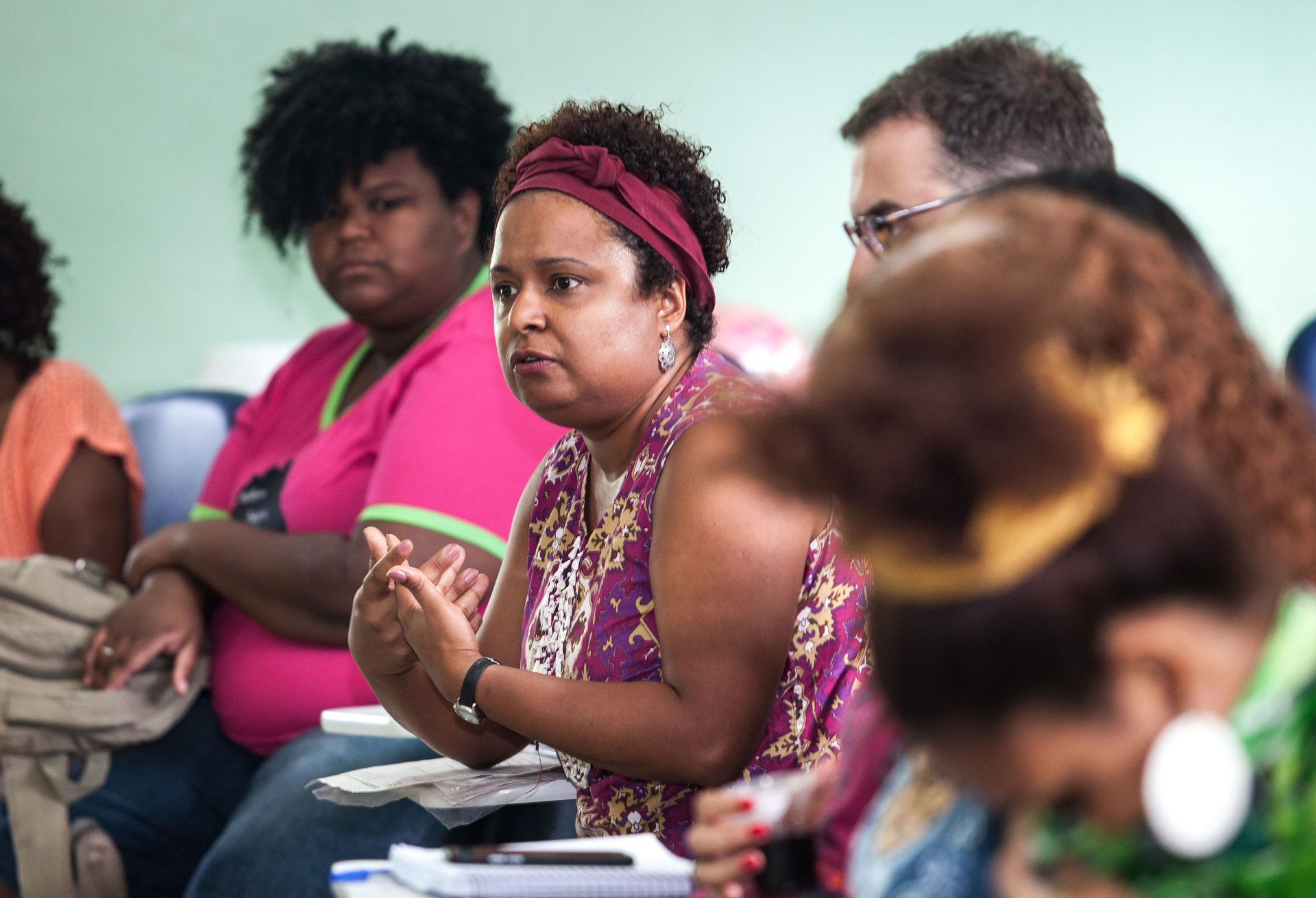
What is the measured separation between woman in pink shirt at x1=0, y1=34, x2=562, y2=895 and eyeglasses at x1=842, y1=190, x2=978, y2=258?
31.7 inches

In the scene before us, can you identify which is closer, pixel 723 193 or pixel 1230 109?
pixel 723 193

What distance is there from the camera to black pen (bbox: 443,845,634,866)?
40.5 inches

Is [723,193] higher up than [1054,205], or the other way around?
[723,193]

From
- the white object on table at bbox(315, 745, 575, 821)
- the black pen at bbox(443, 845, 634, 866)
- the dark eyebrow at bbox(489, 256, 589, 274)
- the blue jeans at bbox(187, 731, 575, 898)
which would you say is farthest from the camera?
the blue jeans at bbox(187, 731, 575, 898)

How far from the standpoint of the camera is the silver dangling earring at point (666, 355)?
165 cm

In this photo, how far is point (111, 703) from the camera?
2.22 m

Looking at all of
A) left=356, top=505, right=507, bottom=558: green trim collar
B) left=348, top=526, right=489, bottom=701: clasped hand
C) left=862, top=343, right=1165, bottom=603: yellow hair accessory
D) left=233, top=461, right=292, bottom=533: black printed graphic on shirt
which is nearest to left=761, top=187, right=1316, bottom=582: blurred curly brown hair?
left=862, top=343, right=1165, bottom=603: yellow hair accessory

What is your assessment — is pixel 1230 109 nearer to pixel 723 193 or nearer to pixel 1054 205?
pixel 723 193

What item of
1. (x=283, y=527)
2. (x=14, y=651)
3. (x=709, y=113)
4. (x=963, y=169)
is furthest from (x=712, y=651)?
(x=709, y=113)

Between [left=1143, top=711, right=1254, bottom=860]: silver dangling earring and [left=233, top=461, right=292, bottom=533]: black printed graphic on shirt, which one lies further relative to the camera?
[left=233, top=461, right=292, bottom=533]: black printed graphic on shirt

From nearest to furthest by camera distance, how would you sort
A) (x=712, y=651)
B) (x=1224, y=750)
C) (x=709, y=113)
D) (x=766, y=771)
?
Answer: (x=1224, y=750) < (x=712, y=651) < (x=766, y=771) < (x=709, y=113)

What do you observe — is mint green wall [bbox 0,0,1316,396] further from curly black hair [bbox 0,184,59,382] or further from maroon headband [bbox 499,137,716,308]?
maroon headband [bbox 499,137,716,308]

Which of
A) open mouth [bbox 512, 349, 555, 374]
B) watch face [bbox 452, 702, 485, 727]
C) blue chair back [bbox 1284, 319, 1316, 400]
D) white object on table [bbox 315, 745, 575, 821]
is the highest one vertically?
blue chair back [bbox 1284, 319, 1316, 400]

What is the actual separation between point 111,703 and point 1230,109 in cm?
278
